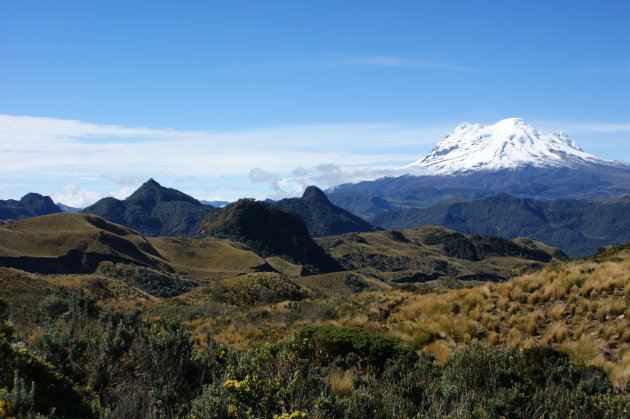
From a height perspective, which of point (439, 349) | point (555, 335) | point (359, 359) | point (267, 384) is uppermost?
point (267, 384)

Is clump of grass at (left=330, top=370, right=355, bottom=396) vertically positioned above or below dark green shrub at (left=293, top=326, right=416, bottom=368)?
above

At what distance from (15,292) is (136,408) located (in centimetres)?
3090

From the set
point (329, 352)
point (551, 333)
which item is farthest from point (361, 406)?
point (551, 333)

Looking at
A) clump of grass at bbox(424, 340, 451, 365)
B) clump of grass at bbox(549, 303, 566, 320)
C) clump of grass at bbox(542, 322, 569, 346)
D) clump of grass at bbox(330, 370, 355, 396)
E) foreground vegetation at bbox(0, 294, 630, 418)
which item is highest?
foreground vegetation at bbox(0, 294, 630, 418)

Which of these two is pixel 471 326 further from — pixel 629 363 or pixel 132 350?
pixel 132 350

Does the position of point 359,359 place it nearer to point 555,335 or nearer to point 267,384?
point 267,384

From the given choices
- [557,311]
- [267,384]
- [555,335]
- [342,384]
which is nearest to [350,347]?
[342,384]

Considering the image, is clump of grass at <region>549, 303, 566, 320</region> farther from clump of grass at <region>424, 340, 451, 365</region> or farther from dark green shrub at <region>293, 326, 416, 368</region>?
dark green shrub at <region>293, 326, 416, 368</region>

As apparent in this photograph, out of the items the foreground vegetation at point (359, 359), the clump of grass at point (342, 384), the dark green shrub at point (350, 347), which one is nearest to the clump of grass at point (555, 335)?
the foreground vegetation at point (359, 359)

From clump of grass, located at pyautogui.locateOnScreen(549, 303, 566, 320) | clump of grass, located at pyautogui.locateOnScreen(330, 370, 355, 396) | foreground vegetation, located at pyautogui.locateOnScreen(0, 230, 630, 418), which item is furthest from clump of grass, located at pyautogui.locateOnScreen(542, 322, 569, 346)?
clump of grass, located at pyautogui.locateOnScreen(330, 370, 355, 396)

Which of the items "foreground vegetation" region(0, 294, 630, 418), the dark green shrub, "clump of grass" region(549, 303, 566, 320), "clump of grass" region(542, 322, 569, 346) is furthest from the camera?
"clump of grass" region(549, 303, 566, 320)

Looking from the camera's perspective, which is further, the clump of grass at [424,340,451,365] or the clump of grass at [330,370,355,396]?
the clump of grass at [424,340,451,365]

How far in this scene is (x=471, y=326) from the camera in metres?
14.4

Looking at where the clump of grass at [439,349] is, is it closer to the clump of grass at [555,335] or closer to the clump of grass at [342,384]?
the clump of grass at [555,335]
